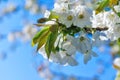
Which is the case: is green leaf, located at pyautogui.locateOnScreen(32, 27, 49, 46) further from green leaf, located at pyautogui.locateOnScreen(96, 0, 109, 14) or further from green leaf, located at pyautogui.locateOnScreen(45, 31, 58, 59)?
green leaf, located at pyautogui.locateOnScreen(96, 0, 109, 14)

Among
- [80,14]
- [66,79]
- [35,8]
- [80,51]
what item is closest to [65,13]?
[80,14]

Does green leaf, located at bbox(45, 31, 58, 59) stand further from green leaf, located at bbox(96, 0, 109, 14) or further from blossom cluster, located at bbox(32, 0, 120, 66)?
green leaf, located at bbox(96, 0, 109, 14)

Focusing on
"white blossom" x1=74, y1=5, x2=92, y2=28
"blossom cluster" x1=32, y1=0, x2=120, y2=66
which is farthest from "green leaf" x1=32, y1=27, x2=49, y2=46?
"white blossom" x1=74, y1=5, x2=92, y2=28

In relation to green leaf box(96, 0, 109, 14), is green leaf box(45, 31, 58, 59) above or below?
below

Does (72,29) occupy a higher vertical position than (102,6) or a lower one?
lower

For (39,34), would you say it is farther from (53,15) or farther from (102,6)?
(102,6)

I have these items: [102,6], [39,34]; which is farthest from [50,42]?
[102,6]

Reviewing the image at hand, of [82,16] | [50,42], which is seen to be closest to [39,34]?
[50,42]

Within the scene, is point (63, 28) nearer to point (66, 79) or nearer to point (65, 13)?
point (65, 13)

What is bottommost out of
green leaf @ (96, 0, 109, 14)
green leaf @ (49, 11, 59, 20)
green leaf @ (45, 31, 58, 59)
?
green leaf @ (45, 31, 58, 59)
